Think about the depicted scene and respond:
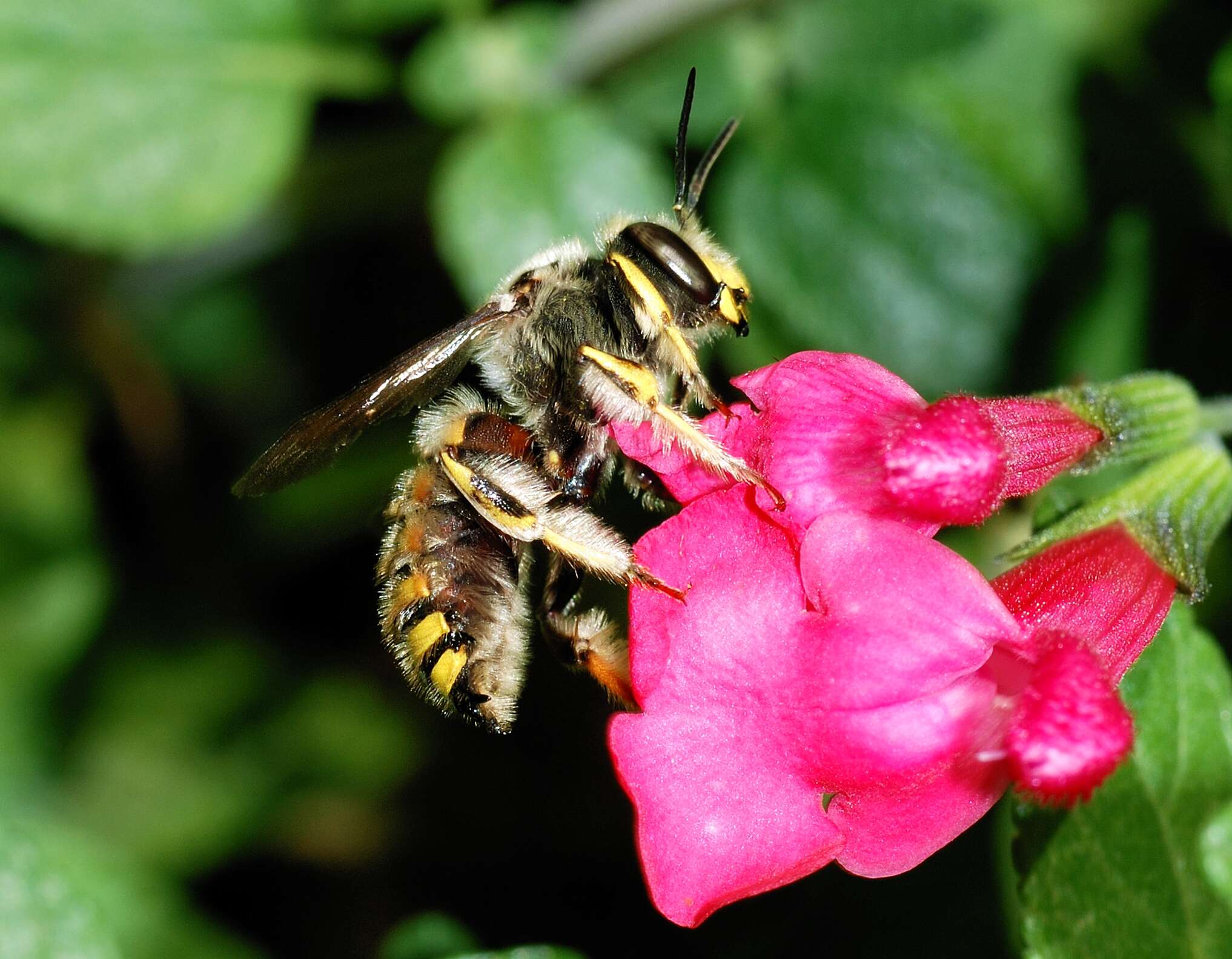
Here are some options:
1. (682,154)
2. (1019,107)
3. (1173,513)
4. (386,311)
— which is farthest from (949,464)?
(386,311)

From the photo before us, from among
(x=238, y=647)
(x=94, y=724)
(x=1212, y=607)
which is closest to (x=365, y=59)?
(x=238, y=647)

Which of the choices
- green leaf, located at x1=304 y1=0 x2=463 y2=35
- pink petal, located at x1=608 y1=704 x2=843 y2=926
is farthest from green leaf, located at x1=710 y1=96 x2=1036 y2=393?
pink petal, located at x1=608 y1=704 x2=843 y2=926

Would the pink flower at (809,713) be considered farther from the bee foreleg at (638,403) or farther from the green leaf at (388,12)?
the green leaf at (388,12)

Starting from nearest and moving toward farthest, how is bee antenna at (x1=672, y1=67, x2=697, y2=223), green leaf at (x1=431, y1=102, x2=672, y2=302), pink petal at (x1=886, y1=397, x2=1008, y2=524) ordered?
pink petal at (x1=886, y1=397, x2=1008, y2=524) → bee antenna at (x1=672, y1=67, x2=697, y2=223) → green leaf at (x1=431, y1=102, x2=672, y2=302)

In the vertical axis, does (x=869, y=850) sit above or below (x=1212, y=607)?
above

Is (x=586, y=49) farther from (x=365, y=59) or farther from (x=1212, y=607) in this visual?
(x=1212, y=607)

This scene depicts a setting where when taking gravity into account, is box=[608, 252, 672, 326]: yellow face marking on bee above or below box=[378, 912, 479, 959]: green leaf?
above

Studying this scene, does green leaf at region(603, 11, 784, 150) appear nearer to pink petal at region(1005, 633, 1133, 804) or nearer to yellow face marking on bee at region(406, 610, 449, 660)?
yellow face marking on bee at region(406, 610, 449, 660)
